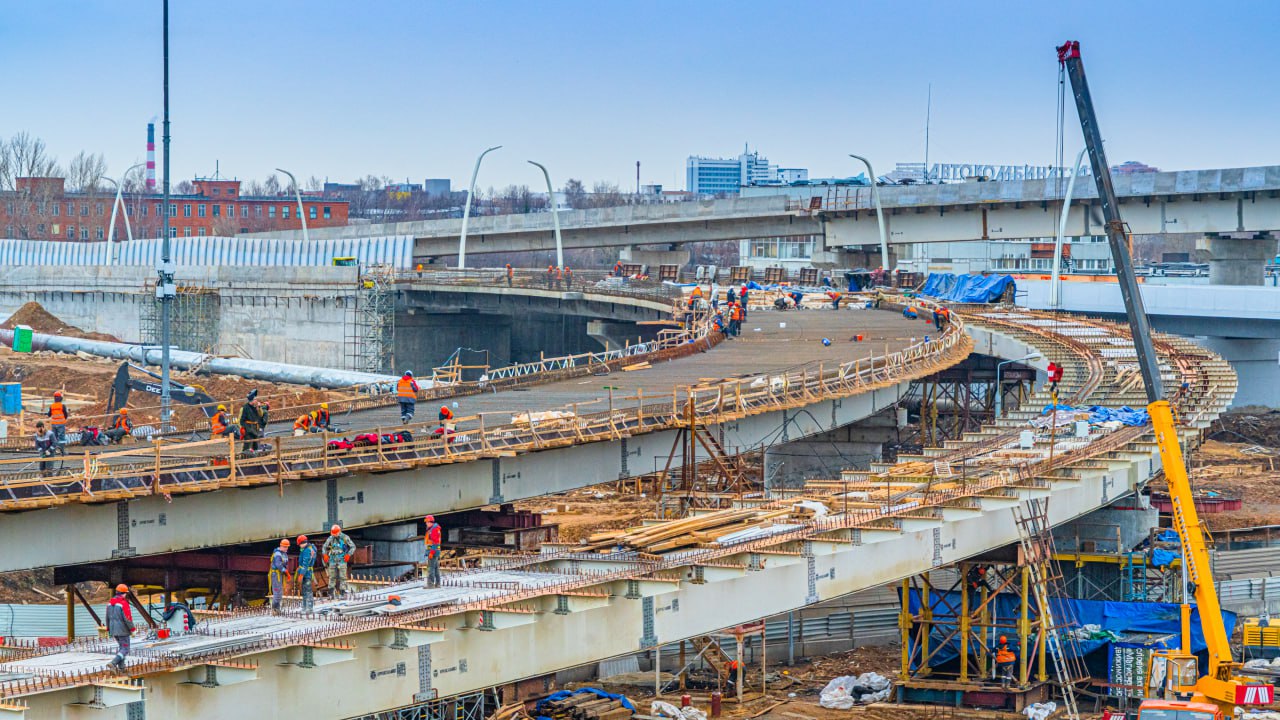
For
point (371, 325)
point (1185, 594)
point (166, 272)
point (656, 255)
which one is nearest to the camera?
point (1185, 594)

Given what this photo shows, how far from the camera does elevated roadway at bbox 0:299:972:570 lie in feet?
95.3

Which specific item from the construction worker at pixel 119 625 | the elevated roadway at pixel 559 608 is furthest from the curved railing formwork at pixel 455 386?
the construction worker at pixel 119 625

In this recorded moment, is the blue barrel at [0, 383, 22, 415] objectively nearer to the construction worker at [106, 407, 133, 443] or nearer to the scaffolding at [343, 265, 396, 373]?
the construction worker at [106, 407, 133, 443]

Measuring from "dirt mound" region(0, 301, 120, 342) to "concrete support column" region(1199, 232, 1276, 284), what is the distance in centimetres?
5901

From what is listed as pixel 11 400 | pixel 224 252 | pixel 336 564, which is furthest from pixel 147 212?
pixel 336 564

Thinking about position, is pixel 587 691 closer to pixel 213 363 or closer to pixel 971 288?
pixel 213 363

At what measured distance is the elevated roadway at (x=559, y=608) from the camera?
20.8 meters

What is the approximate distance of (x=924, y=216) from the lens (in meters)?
92.7

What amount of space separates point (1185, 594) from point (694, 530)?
1189 centimetres

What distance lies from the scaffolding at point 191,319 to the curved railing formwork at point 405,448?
54.5 m

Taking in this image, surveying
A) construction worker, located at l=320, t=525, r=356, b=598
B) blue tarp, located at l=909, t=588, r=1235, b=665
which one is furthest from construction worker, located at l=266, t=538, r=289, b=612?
blue tarp, located at l=909, t=588, r=1235, b=665

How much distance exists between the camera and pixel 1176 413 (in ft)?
152

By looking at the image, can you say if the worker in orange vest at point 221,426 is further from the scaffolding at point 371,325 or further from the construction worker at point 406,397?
the scaffolding at point 371,325

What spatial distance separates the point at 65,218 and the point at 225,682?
14966 centimetres
